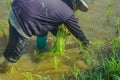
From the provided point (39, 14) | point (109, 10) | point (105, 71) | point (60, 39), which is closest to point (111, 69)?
point (105, 71)

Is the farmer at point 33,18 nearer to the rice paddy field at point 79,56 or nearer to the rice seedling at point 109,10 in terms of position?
the rice paddy field at point 79,56

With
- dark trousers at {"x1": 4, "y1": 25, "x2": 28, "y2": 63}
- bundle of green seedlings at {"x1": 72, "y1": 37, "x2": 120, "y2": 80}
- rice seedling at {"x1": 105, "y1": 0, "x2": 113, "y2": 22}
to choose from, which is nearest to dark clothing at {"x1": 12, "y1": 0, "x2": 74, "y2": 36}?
dark trousers at {"x1": 4, "y1": 25, "x2": 28, "y2": 63}

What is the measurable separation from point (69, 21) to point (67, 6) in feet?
0.65

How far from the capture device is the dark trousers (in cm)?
368

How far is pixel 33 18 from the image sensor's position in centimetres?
362

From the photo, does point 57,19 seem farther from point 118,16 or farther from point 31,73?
point 118,16

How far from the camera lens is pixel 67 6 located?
12.4ft

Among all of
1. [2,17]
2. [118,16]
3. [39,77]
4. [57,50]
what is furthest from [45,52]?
[118,16]

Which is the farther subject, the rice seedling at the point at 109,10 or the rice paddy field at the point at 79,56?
the rice seedling at the point at 109,10

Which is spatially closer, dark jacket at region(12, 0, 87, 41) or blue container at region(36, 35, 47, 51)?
dark jacket at region(12, 0, 87, 41)

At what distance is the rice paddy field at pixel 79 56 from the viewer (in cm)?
369

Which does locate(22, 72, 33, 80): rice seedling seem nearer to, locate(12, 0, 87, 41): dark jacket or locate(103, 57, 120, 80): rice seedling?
locate(12, 0, 87, 41): dark jacket

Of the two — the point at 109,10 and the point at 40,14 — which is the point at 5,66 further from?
the point at 109,10

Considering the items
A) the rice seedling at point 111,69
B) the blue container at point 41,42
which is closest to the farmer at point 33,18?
the blue container at point 41,42
